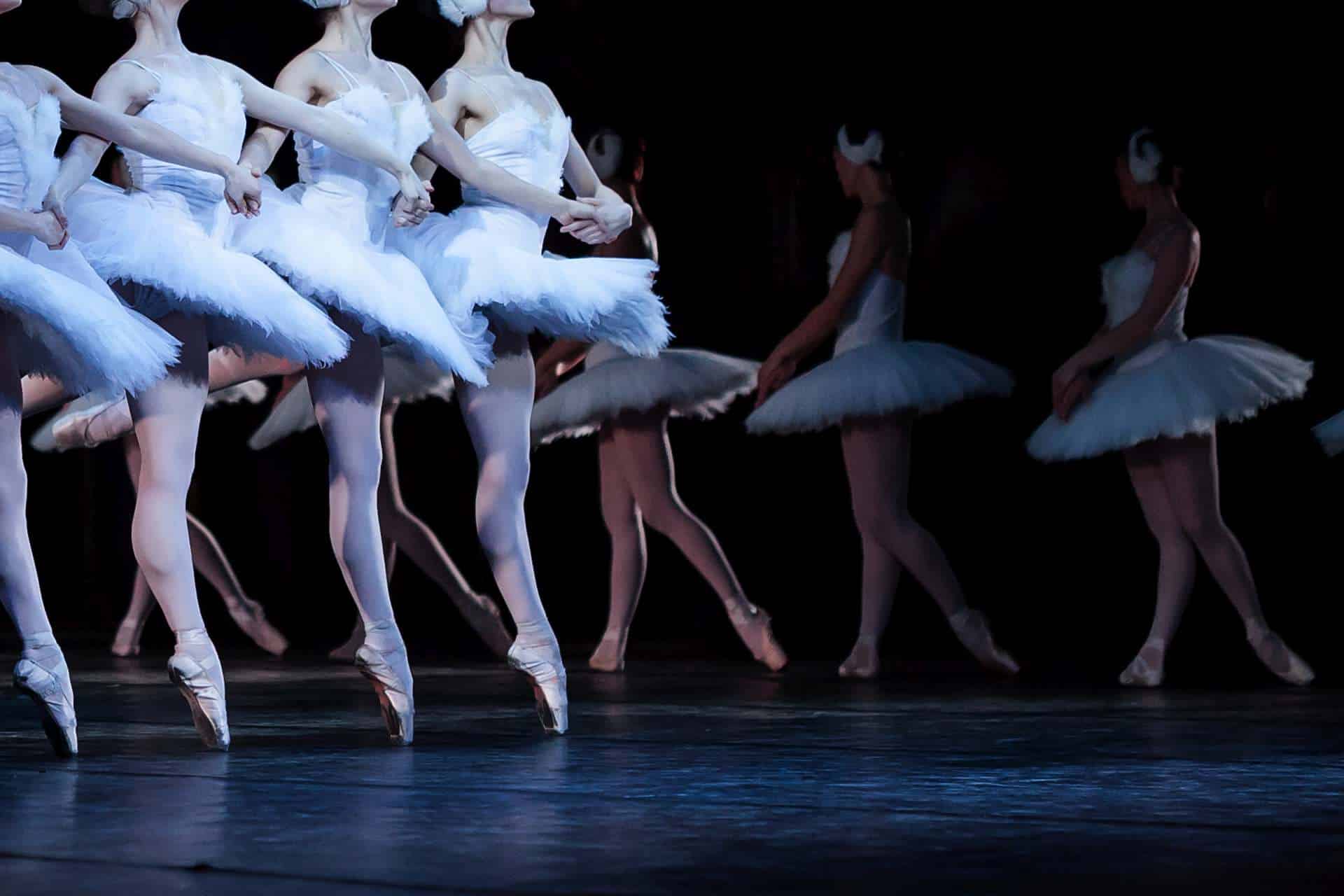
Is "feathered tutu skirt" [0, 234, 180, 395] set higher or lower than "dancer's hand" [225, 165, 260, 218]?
lower

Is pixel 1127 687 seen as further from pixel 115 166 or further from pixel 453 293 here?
pixel 115 166

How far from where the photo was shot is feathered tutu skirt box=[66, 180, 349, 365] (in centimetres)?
395

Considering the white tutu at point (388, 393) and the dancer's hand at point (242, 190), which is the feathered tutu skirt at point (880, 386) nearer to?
the white tutu at point (388, 393)

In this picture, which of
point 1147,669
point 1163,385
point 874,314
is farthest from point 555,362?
point 1147,669

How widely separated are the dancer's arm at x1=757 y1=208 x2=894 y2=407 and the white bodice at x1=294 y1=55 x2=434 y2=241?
2.19 m

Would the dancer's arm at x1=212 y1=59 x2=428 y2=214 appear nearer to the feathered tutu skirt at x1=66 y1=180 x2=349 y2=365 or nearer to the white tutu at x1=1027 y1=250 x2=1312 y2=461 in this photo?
the feathered tutu skirt at x1=66 y1=180 x2=349 y2=365

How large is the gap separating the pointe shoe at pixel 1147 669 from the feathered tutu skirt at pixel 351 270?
2256 millimetres

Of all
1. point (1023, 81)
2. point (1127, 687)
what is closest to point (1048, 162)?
point (1023, 81)

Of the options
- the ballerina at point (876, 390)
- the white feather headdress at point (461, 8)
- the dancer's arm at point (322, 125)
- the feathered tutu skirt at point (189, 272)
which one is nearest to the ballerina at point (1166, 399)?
the ballerina at point (876, 390)

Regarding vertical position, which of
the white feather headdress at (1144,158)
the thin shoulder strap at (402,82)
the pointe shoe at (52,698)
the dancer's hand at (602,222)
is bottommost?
the pointe shoe at (52,698)

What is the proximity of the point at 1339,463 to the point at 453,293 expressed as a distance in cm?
332

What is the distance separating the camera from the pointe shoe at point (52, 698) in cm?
394

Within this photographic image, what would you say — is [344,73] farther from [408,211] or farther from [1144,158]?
[1144,158]

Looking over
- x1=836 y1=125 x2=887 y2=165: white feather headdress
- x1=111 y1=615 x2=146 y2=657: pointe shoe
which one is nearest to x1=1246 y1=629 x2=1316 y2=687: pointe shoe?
x1=836 y1=125 x2=887 y2=165: white feather headdress
